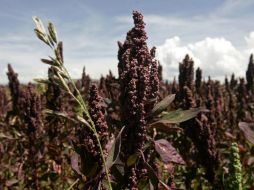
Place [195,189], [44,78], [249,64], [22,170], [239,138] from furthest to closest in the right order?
[249,64]
[239,138]
[22,170]
[195,189]
[44,78]

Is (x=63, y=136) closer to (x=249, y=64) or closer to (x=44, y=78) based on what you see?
(x=44, y=78)

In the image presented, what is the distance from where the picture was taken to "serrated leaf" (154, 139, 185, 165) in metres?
2.52

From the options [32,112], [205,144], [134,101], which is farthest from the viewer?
[32,112]

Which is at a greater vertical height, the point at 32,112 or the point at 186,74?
the point at 186,74

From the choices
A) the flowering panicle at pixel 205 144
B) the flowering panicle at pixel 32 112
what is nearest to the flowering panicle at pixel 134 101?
the flowering panicle at pixel 205 144

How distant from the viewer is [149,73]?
261 centimetres

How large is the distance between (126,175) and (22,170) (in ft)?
13.3

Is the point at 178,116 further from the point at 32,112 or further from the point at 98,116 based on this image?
the point at 32,112

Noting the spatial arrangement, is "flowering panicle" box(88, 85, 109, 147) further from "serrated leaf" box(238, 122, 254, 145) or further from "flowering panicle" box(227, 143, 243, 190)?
"serrated leaf" box(238, 122, 254, 145)

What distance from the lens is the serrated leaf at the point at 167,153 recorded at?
8.25 feet

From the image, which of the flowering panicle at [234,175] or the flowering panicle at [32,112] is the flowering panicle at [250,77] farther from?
the flowering panicle at [234,175]

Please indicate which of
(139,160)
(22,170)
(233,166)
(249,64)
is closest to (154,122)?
(139,160)

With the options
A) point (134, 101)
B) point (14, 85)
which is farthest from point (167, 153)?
point (14, 85)

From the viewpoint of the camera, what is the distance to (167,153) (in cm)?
255
